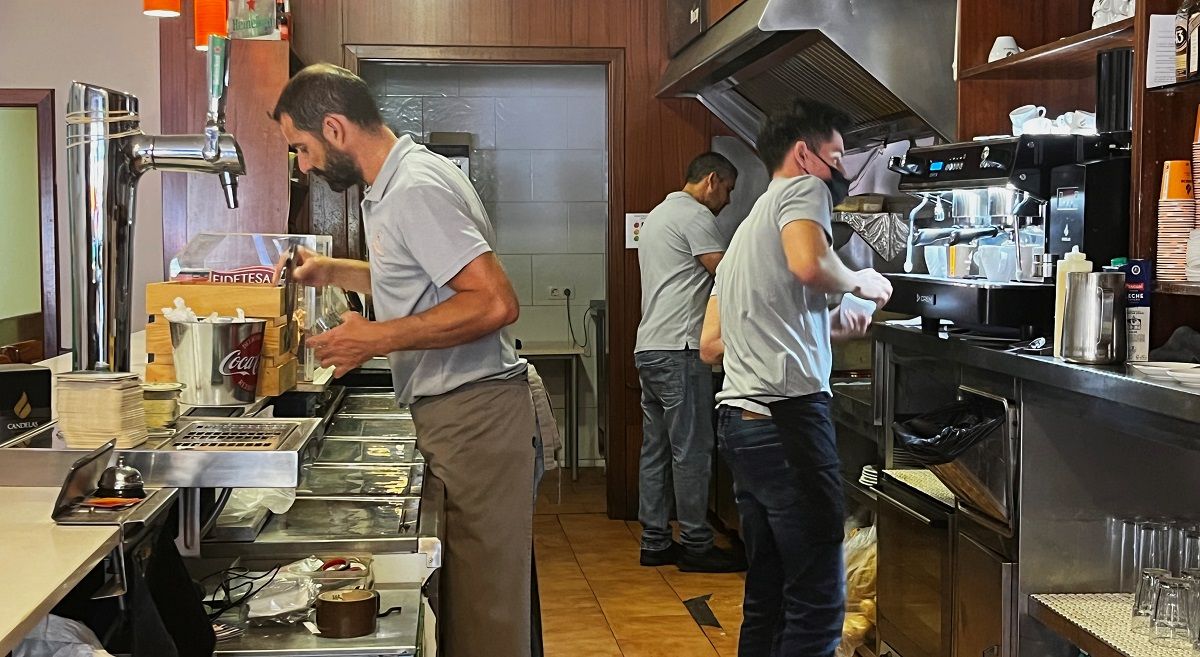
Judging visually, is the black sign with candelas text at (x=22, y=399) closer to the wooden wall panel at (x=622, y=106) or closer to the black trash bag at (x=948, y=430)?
the black trash bag at (x=948, y=430)

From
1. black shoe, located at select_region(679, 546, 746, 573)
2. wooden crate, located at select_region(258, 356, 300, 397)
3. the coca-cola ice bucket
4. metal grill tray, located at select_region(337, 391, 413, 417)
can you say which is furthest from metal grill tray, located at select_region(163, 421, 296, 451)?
black shoe, located at select_region(679, 546, 746, 573)

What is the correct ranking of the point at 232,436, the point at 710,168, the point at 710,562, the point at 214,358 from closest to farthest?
the point at 232,436, the point at 214,358, the point at 710,562, the point at 710,168

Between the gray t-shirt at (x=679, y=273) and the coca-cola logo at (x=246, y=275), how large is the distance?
8.74 ft

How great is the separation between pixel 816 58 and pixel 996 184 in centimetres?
171

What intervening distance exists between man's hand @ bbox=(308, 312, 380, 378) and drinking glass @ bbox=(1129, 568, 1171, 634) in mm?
1647

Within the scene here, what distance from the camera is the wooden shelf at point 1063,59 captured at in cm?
278

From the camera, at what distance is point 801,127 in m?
3.25

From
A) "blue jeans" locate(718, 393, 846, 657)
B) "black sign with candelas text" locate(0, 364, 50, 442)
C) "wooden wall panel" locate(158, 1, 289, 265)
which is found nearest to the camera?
"black sign with candelas text" locate(0, 364, 50, 442)

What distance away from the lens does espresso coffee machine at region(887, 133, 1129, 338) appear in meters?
2.76

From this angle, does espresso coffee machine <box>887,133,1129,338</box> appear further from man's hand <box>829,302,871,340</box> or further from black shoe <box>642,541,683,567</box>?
black shoe <box>642,541,683,567</box>

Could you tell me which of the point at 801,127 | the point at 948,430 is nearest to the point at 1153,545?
the point at 948,430

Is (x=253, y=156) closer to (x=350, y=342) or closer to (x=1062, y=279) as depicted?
(x=350, y=342)

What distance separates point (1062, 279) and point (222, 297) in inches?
70.1

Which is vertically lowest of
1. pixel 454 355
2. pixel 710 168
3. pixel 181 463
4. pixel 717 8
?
pixel 181 463
